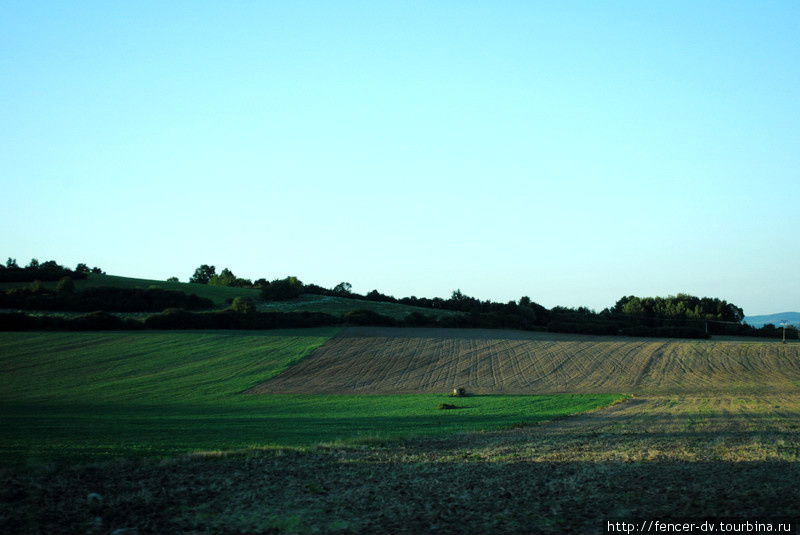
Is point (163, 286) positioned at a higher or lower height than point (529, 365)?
higher

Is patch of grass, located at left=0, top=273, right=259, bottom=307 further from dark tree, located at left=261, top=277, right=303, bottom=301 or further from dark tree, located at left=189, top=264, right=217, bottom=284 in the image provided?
dark tree, located at left=189, top=264, right=217, bottom=284

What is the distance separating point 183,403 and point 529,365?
27.5 metres

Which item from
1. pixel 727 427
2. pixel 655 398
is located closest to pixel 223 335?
pixel 655 398

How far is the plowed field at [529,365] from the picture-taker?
4412 centimetres

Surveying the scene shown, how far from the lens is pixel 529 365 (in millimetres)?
52219

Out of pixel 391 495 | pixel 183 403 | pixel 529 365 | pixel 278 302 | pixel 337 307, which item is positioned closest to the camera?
pixel 391 495

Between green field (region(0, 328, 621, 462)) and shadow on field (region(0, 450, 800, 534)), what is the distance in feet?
14.3

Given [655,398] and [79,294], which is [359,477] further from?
[79,294]

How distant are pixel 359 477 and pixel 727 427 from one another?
51.3 ft

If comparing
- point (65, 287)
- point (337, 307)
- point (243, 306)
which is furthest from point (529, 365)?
point (65, 287)

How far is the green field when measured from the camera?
21.9m

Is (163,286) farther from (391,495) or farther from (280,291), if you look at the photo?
(391,495)

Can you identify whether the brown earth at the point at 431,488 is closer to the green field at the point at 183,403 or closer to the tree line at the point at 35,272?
the green field at the point at 183,403

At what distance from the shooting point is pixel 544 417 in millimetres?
29375
